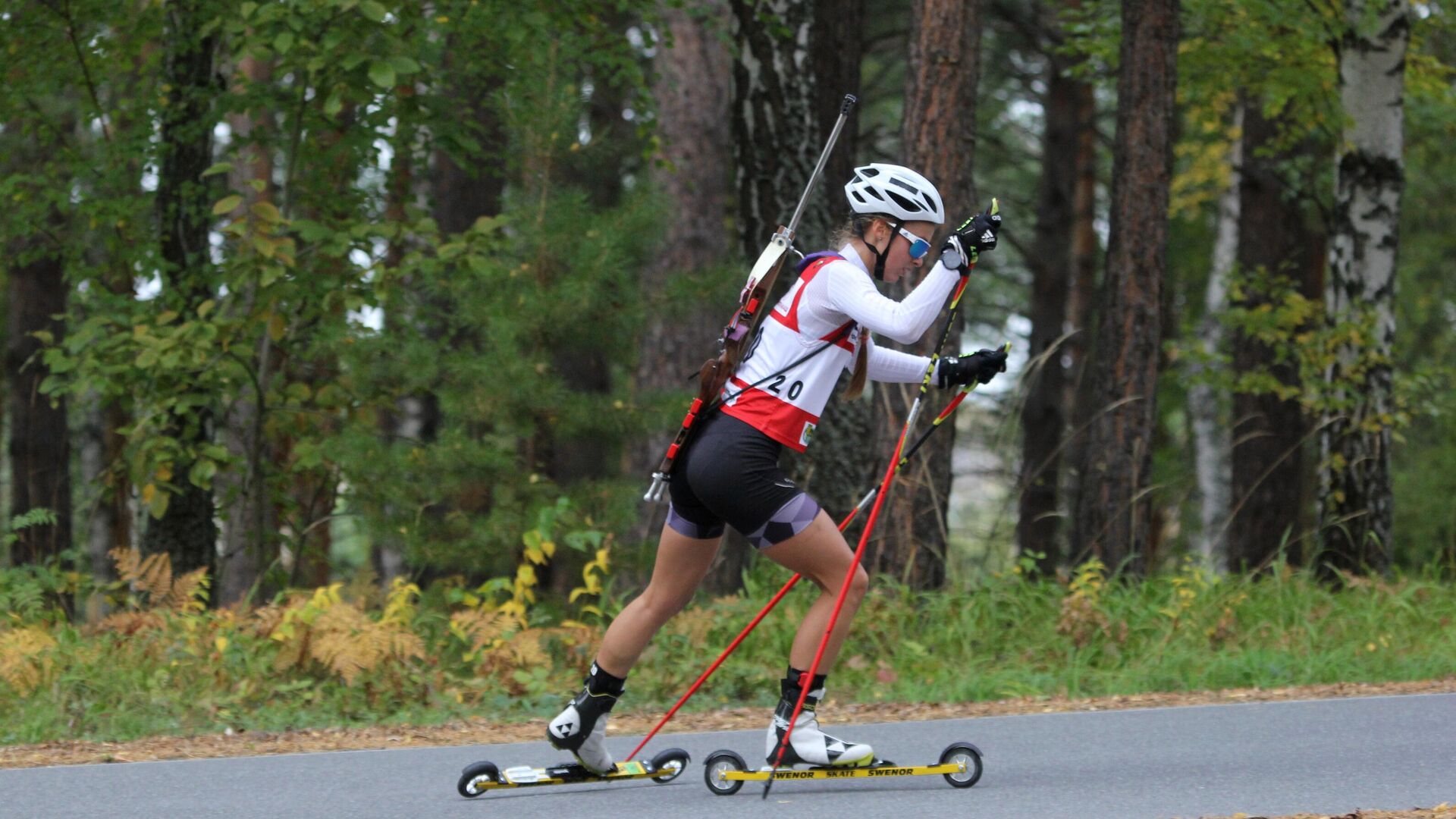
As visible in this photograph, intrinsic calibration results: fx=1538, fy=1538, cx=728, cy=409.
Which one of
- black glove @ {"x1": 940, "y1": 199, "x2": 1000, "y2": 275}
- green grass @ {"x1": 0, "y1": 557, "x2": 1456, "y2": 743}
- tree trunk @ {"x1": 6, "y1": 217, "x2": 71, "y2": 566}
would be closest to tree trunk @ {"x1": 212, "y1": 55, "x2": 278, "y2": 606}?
green grass @ {"x1": 0, "y1": 557, "x2": 1456, "y2": 743}

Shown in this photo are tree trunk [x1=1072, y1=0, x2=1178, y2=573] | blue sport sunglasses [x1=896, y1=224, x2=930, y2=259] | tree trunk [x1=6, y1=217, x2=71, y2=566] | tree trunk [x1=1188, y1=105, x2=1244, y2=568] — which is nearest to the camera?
blue sport sunglasses [x1=896, y1=224, x2=930, y2=259]

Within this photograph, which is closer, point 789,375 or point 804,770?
point 789,375

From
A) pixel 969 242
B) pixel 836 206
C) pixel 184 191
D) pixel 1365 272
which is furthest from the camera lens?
pixel 836 206

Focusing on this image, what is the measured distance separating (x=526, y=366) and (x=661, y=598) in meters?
3.92

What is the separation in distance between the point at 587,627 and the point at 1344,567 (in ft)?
21.0

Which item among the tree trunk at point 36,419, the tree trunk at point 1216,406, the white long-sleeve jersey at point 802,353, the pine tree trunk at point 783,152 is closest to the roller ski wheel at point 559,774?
the white long-sleeve jersey at point 802,353

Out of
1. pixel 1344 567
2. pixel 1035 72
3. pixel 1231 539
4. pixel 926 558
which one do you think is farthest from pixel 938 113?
pixel 1035 72

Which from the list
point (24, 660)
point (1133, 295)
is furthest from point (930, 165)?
point (24, 660)

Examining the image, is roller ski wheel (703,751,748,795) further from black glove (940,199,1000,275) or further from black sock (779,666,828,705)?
black glove (940,199,1000,275)

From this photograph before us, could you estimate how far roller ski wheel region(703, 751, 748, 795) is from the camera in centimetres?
555

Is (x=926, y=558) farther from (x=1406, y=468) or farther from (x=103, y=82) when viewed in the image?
(x=1406, y=468)

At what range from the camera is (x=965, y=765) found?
5.74 meters

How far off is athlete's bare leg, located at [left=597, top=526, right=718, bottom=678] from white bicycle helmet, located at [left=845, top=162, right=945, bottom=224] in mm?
1326

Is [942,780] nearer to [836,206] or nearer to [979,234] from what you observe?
[979,234]
